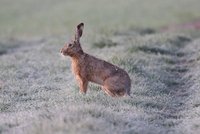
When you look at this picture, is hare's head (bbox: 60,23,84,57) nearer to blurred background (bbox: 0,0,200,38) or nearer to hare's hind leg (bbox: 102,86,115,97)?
hare's hind leg (bbox: 102,86,115,97)

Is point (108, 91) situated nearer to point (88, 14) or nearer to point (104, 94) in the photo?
point (104, 94)

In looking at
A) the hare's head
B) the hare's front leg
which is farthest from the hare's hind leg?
the hare's head

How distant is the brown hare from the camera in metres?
12.7

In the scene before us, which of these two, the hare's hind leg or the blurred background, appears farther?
the blurred background

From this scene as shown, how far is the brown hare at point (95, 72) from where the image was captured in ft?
41.7

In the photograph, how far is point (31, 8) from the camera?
185 ft

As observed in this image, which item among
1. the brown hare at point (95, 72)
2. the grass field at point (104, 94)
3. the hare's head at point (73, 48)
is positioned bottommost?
the grass field at point (104, 94)

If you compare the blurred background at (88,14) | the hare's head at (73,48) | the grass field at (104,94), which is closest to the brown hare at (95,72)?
the hare's head at (73,48)

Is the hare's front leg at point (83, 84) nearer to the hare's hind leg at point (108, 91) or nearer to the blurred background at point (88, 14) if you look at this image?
the hare's hind leg at point (108, 91)

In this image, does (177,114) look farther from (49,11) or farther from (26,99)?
(49,11)

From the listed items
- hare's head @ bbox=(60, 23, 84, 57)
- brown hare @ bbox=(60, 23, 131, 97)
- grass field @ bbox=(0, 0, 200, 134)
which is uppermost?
hare's head @ bbox=(60, 23, 84, 57)

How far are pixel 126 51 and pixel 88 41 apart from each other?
4504 mm

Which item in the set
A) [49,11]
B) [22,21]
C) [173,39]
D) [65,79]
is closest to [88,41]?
[173,39]

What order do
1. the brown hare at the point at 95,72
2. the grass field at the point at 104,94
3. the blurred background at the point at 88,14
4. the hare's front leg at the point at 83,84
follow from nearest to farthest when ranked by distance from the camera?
the grass field at the point at 104,94, the brown hare at the point at 95,72, the hare's front leg at the point at 83,84, the blurred background at the point at 88,14
